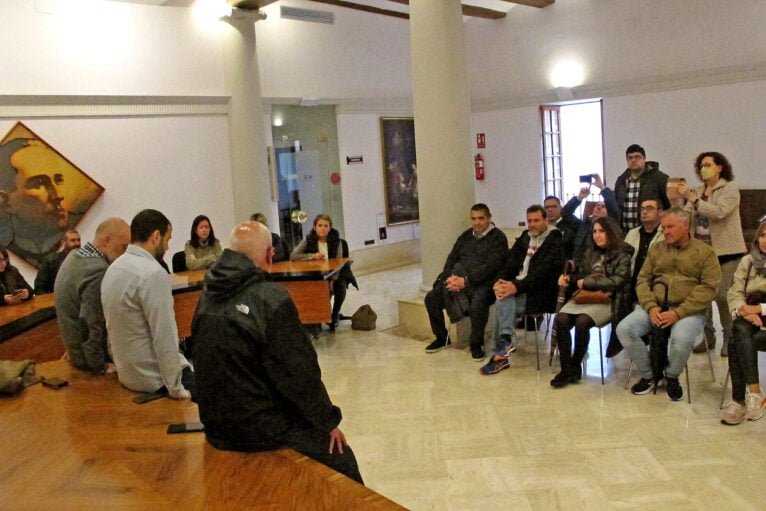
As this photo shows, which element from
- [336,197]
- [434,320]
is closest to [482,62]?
[336,197]

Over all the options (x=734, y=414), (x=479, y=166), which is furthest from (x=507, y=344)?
(x=479, y=166)

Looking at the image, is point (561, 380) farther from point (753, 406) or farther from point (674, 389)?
point (753, 406)

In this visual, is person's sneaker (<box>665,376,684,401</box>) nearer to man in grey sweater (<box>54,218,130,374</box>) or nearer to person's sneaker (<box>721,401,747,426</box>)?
person's sneaker (<box>721,401,747,426</box>)

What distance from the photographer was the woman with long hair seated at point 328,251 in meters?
7.34

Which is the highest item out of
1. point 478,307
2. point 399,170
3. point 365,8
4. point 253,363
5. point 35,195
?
point 365,8

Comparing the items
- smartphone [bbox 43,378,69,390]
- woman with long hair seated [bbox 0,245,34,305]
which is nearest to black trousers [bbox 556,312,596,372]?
smartphone [bbox 43,378,69,390]

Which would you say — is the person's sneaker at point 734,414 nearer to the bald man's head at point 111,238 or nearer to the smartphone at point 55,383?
the bald man's head at point 111,238

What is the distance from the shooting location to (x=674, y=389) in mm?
4762

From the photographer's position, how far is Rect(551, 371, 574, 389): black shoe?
17.0ft

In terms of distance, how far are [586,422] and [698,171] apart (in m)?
2.38

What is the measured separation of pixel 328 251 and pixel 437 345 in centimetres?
169

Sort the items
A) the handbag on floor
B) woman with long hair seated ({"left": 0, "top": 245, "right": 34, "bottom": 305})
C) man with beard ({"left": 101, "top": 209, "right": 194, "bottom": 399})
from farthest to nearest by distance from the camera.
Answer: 1. the handbag on floor
2. woman with long hair seated ({"left": 0, "top": 245, "right": 34, "bottom": 305})
3. man with beard ({"left": 101, "top": 209, "right": 194, "bottom": 399})

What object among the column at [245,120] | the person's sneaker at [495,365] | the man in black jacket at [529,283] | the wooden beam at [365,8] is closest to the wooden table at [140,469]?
the person's sneaker at [495,365]

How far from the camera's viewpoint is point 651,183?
666cm
